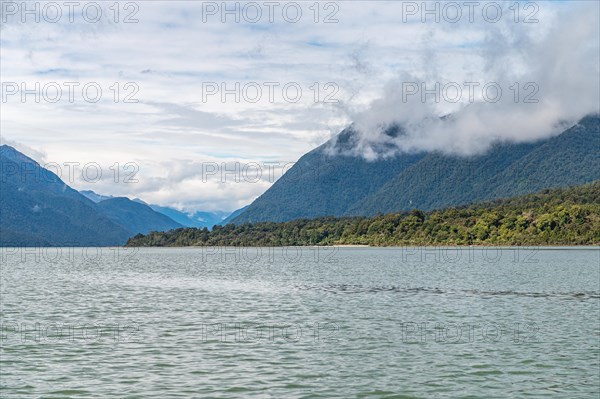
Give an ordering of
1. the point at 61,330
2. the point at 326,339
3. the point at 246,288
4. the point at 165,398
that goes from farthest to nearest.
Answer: the point at 246,288 → the point at 61,330 → the point at 326,339 → the point at 165,398

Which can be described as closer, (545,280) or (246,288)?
(246,288)

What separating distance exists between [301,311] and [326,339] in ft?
50.1

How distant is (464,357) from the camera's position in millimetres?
35000

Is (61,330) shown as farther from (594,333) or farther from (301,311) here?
(594,333)

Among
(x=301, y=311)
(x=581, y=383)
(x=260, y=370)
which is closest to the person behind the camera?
(x=581, y=383)

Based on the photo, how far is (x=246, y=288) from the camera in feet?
270

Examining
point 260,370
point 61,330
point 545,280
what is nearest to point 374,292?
point 545,280

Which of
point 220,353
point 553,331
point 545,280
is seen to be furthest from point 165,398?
point 545,280

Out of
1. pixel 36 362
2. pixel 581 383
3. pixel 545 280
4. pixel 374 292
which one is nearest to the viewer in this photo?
pixel 581 383

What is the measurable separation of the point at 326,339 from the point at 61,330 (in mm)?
16773

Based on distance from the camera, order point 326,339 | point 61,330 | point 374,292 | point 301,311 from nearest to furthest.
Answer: point 326,339 < point 61,330 < point 301,311 < point 374,292

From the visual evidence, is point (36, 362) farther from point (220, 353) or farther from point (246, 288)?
point (246, 288)

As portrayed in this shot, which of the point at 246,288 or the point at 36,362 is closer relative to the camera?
the point at 36,362

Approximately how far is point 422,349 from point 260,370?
961cm
